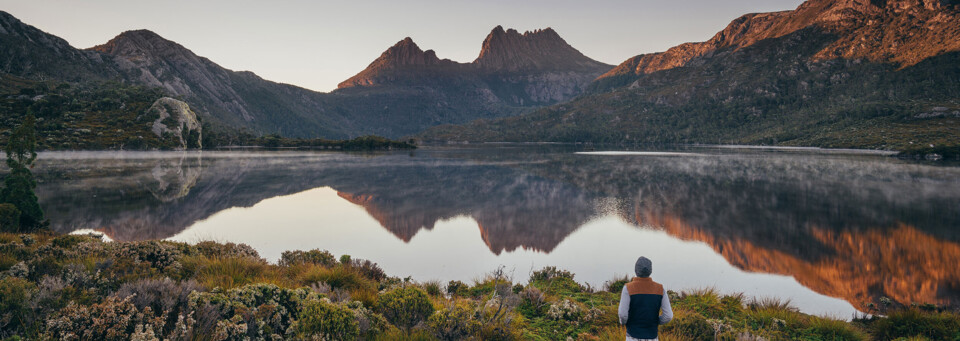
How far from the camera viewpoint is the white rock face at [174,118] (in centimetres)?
11406

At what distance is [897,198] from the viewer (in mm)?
29266

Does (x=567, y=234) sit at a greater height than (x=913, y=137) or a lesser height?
lesser

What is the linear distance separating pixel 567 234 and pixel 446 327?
534 inches

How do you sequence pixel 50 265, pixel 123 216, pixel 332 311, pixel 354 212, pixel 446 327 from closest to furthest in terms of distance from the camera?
pixel 332 311 → pixel 446 327 → pixel 50 265 → pixel 123 216 → pixel 354 212

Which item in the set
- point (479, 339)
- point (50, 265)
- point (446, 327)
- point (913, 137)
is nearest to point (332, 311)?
point (446, 327)

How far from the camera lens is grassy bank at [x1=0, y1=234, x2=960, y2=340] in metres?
6.20

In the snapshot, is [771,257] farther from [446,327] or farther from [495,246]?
[446,327]

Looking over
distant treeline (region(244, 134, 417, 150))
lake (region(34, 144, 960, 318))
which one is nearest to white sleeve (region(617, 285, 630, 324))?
lake (region(34, 144, 960, 318))

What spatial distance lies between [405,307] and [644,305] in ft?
14.6

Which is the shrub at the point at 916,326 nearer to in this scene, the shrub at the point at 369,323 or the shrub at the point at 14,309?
the shrub at the point at 369,323

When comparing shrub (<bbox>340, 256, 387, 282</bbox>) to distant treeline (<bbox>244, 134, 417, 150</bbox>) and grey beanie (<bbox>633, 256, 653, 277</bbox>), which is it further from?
distant treeline (<bbox>244, 134, 417, 150</bbox>)

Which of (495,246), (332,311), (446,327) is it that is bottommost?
(495,246)

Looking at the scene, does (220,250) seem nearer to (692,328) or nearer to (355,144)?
(692,328)

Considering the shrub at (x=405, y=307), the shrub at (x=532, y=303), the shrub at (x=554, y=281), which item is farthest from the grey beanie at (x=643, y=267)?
the shrub at (x=554, y=281)
